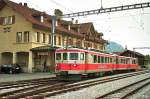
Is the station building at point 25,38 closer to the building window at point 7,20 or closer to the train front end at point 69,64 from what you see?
the building window at point 7,20

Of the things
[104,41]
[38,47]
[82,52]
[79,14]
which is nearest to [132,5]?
[79,14]

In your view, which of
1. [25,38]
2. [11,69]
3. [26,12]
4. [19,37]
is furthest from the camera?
[26,12]

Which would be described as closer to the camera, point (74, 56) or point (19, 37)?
point (74, 56)

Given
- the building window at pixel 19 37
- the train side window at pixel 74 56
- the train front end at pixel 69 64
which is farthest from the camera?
the building window at pixel 19 37

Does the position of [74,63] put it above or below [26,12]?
below

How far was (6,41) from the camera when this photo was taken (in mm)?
48688

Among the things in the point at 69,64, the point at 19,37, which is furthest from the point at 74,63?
the point at 19,37

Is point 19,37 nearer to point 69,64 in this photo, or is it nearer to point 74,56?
point 74,56

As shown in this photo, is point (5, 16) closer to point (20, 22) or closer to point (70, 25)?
point (20, 22)

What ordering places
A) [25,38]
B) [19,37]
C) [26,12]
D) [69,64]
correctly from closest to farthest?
[69,64] < [25,38] < [19,37] < [26,12]

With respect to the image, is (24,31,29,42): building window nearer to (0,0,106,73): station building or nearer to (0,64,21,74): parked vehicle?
(0,0,106,73): station building

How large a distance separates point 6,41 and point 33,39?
508 centimetres

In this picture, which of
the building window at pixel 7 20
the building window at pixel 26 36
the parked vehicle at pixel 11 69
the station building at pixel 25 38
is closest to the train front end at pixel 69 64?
the station building at pixel 25 38

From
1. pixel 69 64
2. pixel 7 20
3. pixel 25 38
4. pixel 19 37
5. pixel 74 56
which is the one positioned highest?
pixel 7 20
